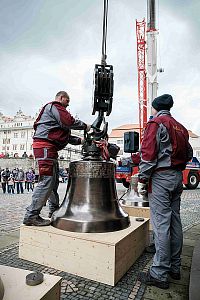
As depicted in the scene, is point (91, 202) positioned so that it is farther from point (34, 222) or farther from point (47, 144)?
point (47, 144)

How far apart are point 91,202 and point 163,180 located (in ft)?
2.81

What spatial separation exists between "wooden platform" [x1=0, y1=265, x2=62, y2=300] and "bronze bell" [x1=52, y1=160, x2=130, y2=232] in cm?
105

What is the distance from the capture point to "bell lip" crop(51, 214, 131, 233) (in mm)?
2594

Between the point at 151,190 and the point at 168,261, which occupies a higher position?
the point at 151,190

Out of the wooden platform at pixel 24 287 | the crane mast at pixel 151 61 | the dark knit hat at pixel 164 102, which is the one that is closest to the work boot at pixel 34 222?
the wooden platform at pixel 24 287

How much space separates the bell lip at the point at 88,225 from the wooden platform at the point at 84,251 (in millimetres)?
62

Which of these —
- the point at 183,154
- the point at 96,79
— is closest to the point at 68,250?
the point at 183,154

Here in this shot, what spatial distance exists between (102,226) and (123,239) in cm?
28

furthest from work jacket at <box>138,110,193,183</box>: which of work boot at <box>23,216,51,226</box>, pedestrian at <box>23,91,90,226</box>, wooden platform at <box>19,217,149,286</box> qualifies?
work boot at <box>23,216,51,226</box>

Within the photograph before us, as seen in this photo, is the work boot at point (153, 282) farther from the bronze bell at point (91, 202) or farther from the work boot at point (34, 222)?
the work boot at point (34, 222)

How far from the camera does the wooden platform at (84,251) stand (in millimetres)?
2303

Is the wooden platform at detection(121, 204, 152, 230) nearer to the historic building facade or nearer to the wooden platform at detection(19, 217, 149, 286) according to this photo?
the wooden platform at detection(19, 217, 149, 286)

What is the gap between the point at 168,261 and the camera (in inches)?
95.0

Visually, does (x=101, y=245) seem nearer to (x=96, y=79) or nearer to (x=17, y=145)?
(x=96, y=79)
